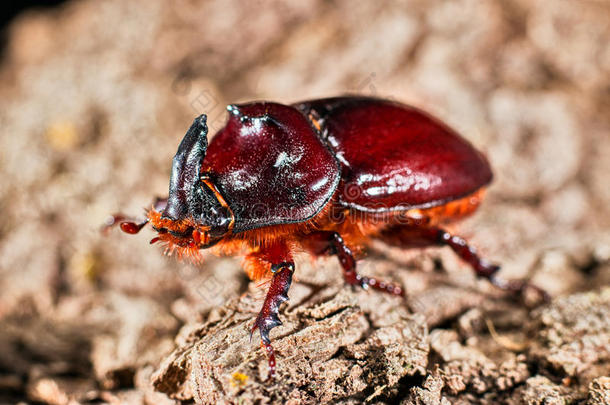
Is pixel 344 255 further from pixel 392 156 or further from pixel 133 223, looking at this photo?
pixel 133 223

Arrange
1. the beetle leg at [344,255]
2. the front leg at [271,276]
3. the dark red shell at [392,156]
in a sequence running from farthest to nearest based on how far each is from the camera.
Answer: the dark red shell at [392,156] < the beetle leg at [344,255] < the front leg at [271,276]

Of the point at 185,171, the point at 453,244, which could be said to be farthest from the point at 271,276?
the point at 453,244

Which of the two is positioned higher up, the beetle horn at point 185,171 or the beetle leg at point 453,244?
the beetle horn at point 185,171

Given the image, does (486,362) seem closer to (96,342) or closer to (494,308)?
(494,308)

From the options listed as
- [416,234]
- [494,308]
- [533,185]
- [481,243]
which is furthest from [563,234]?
[416,234]

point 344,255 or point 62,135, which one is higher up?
point 62,135

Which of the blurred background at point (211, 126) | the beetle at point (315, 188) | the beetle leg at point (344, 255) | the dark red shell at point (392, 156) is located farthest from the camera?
the blurred background at point (211, 126)

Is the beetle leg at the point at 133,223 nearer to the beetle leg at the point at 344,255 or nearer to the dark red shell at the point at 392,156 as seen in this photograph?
the beetle leg at the point at 344,255

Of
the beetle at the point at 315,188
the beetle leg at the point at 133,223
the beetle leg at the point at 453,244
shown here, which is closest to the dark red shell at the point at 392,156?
the beetle at the point at 315,188
